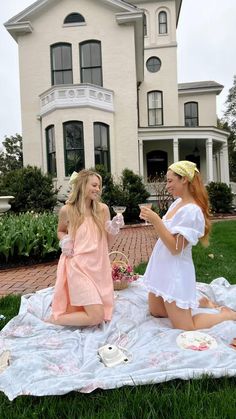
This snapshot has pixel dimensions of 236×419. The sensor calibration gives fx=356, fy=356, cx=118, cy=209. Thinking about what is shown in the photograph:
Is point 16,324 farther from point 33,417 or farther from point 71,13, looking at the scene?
point 71,13

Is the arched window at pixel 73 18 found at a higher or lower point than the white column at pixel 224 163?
higher

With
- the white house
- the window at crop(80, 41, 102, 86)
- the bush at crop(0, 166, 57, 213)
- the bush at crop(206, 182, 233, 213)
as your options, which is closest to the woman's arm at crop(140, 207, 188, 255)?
the bush at crop(0, 166, 57, 213)

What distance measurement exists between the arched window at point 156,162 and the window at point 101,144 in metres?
4.90

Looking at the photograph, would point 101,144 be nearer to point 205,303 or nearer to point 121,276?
point 121,276

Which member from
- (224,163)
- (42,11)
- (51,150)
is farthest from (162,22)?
(51,150)

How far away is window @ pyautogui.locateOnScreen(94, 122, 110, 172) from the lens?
55.8ft

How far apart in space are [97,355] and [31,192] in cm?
1159

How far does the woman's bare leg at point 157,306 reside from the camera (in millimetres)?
3574

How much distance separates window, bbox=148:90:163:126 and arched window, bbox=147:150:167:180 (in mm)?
2525

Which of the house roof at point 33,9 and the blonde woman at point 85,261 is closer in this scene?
the blonde woman at point 85,261

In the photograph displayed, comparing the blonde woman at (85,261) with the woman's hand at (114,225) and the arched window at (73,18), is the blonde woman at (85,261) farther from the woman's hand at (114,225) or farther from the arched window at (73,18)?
the arched window at (73,18)

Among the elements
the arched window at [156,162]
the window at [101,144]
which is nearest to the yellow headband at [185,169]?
the window at [101,144]

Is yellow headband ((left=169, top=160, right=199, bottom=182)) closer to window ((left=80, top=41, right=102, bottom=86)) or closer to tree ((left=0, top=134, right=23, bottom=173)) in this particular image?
window ((left=80, top=41, right=102, bottom=86))

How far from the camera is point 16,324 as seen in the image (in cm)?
358
